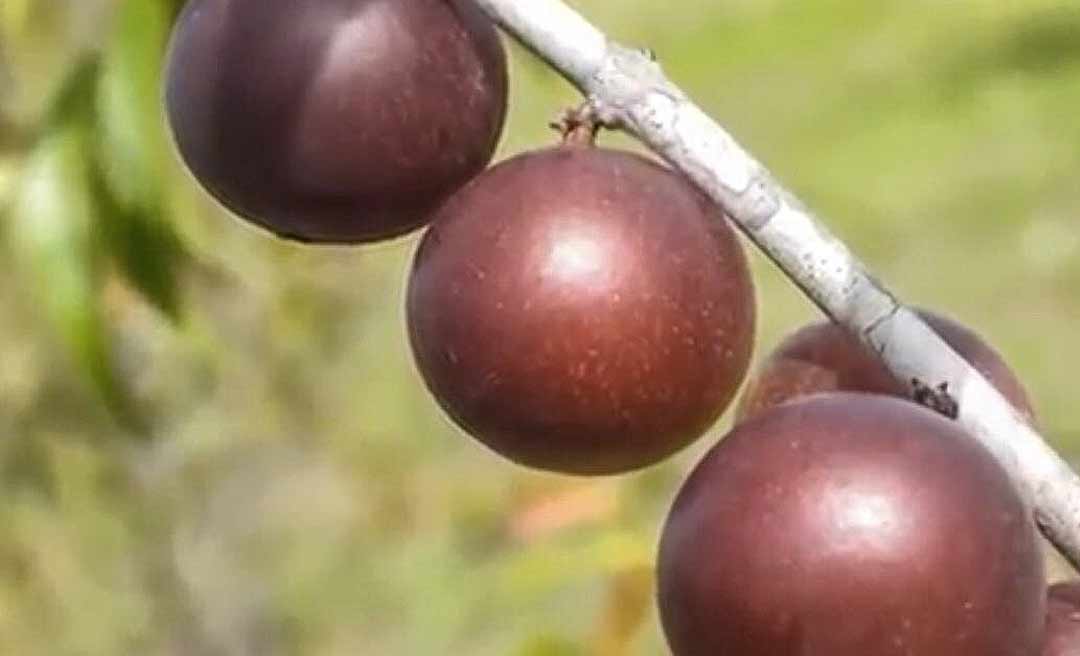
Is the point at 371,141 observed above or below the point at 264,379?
above

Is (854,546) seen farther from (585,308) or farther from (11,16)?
(11,16)

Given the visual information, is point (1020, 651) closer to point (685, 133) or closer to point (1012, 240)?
point (685, 133)

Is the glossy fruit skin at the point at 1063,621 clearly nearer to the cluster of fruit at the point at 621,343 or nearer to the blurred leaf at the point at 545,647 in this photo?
the cluster of fruit at the point at 621,343

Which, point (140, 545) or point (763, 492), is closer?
point (763, 492)

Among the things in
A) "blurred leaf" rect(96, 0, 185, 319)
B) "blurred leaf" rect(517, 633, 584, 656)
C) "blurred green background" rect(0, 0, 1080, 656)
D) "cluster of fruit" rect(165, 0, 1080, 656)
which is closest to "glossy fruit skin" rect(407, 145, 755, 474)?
"cluster of fruit" rect(165, 0, 1080, 656)

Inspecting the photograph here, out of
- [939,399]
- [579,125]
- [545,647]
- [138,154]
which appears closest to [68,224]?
[138,154]

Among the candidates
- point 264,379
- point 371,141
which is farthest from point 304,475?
point 371,141

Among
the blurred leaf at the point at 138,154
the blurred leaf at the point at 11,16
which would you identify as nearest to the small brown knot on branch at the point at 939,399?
the blurred leaf at the point at 138,154

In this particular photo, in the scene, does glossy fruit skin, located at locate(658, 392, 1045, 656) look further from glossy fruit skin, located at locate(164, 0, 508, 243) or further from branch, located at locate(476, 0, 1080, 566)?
glossy fruit skin, located at locate(164, 0, 508, 243)
